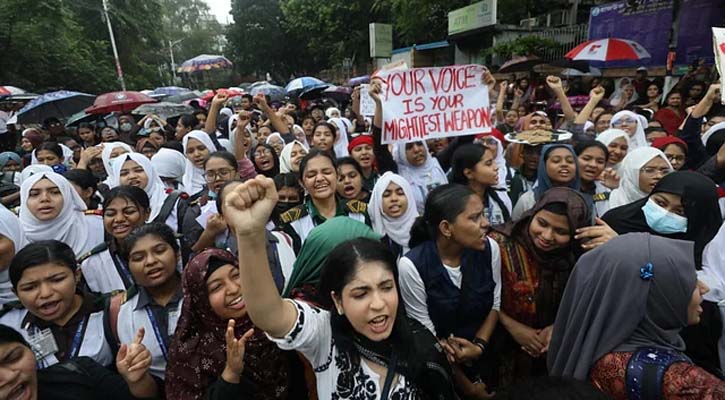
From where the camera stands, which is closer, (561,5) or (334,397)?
(334,397)

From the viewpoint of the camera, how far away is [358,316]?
57.7 inches

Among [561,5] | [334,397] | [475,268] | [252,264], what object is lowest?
[334,397]

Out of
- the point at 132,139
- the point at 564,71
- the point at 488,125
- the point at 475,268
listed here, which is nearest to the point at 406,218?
the point at 475,268

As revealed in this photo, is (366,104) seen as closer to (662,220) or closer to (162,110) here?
(662,220)

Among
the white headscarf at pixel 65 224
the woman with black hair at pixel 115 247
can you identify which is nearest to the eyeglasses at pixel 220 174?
the woman with black hair at pixel 115 247

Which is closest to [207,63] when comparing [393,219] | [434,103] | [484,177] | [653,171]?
[434,103]

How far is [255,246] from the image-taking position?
1.34m

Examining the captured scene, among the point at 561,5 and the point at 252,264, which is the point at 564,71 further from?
the point at 252,264

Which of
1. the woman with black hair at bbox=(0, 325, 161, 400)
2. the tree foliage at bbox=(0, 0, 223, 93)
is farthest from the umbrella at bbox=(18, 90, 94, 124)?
the tree foliage at bbox=(0, 0, 223, 93)

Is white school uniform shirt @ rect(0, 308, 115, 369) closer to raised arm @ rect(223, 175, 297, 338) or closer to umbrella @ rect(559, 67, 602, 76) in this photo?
raised arm @ rect(223, 175, 297, 338)

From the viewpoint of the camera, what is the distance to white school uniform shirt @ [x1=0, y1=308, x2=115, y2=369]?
187 cm

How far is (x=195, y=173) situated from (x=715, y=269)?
424 centimetres

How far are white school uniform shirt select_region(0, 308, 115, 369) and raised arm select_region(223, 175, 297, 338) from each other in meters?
1.08

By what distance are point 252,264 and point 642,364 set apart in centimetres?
129
